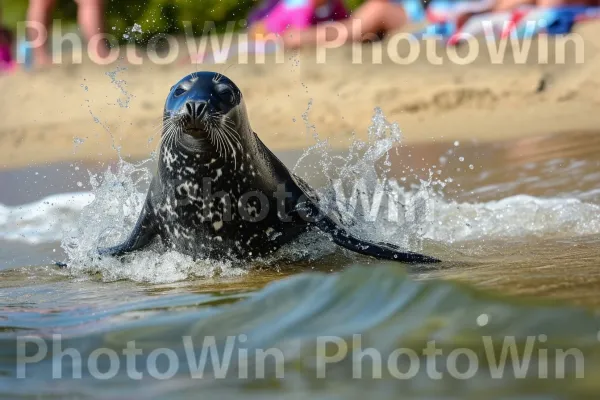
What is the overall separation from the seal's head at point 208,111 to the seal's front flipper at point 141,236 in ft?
1.83

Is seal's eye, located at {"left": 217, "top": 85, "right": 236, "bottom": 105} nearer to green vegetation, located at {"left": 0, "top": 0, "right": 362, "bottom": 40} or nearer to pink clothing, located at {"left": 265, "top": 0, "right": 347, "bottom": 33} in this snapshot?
pink clothing, located at {"left": 265, "top": 0, "right": 347, "bottom": 33}

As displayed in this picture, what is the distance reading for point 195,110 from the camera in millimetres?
4793

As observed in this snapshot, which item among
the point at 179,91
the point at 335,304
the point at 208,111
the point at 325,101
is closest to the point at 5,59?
the point at 325,101

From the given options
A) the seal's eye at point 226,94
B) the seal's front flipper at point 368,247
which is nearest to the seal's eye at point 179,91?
the seal's eye at point 226,94

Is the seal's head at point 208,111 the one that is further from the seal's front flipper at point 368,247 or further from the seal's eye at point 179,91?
the seal's front flipper at point 368,247

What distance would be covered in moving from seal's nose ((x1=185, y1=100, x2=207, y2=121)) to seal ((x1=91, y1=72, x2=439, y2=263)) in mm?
47

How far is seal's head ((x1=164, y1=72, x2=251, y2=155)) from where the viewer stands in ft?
15.8

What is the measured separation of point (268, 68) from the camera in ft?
41.6

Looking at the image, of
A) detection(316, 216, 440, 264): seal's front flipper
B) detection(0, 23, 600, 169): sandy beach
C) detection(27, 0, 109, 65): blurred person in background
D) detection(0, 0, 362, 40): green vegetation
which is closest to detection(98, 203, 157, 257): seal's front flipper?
detection(316, 216, 440, 264): seal's front flipper

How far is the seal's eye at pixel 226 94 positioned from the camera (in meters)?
5.04

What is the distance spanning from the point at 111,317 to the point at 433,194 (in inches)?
162

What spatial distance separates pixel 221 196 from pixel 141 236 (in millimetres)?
562

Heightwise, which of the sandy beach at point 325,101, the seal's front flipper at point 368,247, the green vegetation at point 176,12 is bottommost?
the seal's front flipper at point 368,247

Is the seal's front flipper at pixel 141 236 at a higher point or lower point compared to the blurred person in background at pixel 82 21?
lower
